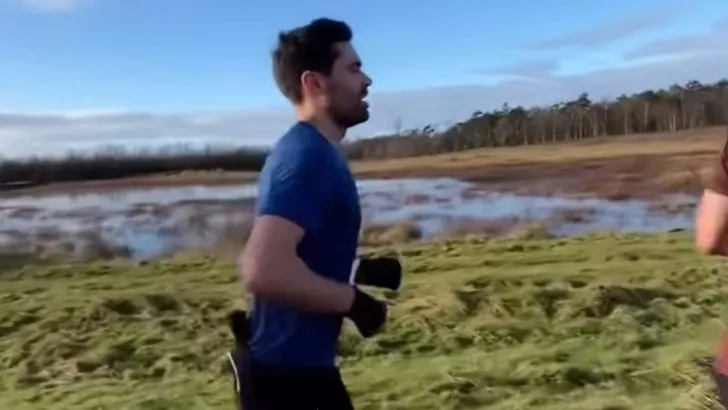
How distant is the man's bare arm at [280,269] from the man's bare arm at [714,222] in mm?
530

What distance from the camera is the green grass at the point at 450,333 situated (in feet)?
14.0

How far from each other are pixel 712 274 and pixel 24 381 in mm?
4115

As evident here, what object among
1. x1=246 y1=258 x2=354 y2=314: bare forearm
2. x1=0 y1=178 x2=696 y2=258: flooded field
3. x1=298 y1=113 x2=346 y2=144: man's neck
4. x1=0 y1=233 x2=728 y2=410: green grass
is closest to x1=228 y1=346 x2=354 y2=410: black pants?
x1=246 y1=258 x2=354 y2=314: bare forearm

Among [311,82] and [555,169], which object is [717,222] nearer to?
[311,82]

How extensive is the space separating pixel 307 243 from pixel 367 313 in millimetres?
153

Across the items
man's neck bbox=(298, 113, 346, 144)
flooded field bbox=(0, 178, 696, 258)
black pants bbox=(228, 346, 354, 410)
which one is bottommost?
flooded field bbox=(0, 178, 696, 258)

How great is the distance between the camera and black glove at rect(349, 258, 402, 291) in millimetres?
1764

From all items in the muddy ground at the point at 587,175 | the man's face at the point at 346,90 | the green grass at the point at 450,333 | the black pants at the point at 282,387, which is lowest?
the green grass at the point at 450,333

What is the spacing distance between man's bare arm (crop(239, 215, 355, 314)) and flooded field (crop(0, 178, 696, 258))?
739 centimetres

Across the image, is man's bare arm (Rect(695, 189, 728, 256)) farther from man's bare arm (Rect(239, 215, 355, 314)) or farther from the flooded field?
the flooded field

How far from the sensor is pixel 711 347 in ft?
14.4

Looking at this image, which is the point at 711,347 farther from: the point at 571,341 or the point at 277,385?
the point at 277,385

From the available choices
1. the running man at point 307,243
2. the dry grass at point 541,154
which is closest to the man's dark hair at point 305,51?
the running man at point 307,243

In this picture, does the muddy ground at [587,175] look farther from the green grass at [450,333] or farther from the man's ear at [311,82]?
the man's ear at [311,82]
